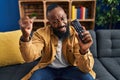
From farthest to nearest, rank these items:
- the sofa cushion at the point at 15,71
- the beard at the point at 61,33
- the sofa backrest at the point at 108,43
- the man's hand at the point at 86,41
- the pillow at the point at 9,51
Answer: the sofa backrest at the point at 108,43 → the pillow at the point at 9,51 → the sofa cushion at the point at 15,71 → the beard at the point at 61,33 → the man's hand at the point at 86,41

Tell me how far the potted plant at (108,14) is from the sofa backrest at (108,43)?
0.72m

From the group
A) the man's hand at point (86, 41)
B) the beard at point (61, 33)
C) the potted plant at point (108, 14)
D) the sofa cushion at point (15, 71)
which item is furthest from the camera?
the potted plant at point (108, 14)

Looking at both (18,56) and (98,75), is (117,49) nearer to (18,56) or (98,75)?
(98,75)

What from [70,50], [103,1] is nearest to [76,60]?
[70,50]

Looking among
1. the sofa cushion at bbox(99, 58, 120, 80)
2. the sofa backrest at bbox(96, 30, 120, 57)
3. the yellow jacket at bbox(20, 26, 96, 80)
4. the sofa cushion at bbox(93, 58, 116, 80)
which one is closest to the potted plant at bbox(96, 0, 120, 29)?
the sofa backrest at bbox(96, 30, 120, 57)

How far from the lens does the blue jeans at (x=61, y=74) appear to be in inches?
66.4

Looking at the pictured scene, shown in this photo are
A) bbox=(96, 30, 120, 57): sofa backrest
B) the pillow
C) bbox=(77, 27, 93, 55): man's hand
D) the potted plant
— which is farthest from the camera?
the potted plant

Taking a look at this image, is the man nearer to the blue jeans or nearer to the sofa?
the blue jeans

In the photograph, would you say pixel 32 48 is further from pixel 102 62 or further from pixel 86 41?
pixel 102 62

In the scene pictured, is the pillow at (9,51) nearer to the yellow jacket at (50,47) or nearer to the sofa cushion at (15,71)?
the sofa cushion at (15,71)

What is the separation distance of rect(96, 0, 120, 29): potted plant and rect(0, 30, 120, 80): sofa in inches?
28.9

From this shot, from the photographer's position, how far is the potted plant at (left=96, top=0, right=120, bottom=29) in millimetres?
2996

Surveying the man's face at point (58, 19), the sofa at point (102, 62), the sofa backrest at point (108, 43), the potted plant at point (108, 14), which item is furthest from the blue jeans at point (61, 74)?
the potted plant at point (108, 14)

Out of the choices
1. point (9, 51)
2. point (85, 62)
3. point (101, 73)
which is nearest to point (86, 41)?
point (85, 62)
